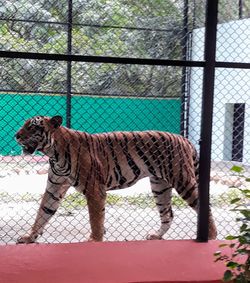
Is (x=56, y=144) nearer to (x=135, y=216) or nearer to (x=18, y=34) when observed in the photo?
(x=135, y=216)

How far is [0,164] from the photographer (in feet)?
29.2

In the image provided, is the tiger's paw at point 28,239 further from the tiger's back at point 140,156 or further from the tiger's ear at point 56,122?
the tiger's ear at point 56,122

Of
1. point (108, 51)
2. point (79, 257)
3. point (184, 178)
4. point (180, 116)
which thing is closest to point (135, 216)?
point (184, 178)

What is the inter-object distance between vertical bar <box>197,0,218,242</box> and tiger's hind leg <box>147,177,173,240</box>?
1379 millimetres

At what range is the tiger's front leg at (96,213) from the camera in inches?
155

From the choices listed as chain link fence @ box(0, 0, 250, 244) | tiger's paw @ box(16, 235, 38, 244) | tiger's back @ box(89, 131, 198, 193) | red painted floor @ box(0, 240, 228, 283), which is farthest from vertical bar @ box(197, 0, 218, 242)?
chain link fence @ box(0, 0, 250, 244)

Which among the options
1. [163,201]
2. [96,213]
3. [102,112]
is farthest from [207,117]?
[102,112]

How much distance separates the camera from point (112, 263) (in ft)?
9.59

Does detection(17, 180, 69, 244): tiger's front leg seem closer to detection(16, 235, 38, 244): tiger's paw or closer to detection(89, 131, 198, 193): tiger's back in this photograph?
detection(16, 235, 38, 244): tiger's paw

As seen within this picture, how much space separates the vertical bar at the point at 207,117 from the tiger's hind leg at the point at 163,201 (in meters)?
1.38

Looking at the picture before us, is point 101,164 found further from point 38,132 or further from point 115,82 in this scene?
point 115,82

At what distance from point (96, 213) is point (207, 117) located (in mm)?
1194

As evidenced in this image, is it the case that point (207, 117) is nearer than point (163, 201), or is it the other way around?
point (207, 117)

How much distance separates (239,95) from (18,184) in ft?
13.4
